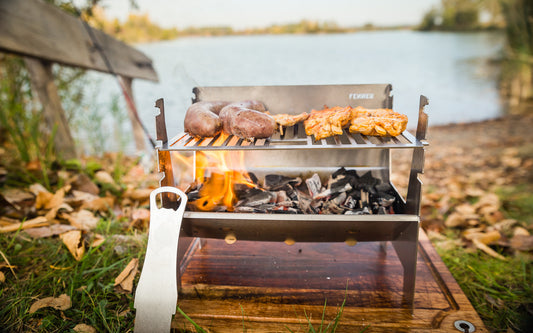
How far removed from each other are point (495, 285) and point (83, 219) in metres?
2.85

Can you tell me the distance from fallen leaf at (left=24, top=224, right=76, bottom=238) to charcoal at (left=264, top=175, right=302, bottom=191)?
1.43 m

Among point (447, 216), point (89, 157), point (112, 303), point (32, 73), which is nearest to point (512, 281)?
point (447, 216)

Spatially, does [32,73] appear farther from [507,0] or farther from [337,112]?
[507,0]

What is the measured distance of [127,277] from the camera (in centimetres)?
186

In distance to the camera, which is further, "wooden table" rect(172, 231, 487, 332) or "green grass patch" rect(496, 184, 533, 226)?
"green grass patch" rect(496, 184, 533, 226)

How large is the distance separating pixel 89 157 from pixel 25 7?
6.25ft

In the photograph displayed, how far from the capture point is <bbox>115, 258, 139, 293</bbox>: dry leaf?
179 cm

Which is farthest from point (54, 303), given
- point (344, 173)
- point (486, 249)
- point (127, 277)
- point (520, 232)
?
point (520, 232)

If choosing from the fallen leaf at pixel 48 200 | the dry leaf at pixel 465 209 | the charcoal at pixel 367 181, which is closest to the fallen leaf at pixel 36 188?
the fallen leaf at pixel 48 200

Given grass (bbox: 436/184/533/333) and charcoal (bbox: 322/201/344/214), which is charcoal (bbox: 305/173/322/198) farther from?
grass (bbox: 436/184/533/333)

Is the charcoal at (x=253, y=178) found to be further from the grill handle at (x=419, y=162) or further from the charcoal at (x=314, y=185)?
the grill handle at (x=419, y=162)

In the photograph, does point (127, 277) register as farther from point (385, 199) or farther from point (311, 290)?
point (385, 199)

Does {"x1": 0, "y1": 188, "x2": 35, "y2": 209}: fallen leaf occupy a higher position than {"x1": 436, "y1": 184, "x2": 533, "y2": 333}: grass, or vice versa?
{"x1": 0, "y1": 188, "x2": 35, "y2": 209}: fallen leaf

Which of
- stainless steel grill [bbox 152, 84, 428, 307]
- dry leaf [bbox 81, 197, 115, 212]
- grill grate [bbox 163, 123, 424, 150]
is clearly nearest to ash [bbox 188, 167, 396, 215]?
stainless steel grill [bbox 152, 84, 428, 307]
